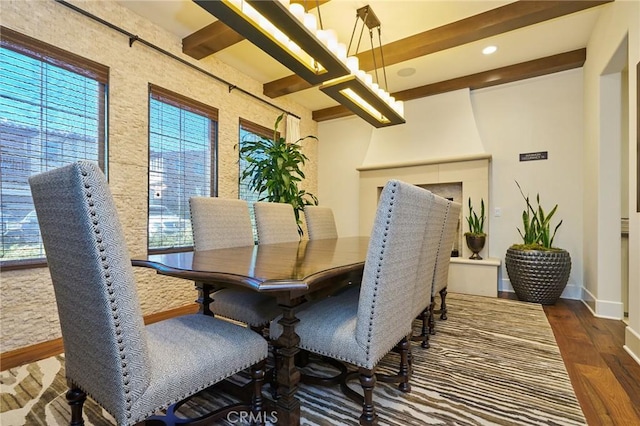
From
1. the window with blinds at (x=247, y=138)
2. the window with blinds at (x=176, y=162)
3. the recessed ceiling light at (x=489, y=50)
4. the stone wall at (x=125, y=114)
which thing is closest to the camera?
the stone wall at (x=125, y=114)

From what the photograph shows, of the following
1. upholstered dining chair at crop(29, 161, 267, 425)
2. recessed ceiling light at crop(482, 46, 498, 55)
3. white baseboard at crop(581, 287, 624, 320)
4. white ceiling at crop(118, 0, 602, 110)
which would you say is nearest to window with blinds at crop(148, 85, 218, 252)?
white ceiling at crop(118, 0, 602, 110)

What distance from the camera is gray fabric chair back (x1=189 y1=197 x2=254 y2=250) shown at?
203cm

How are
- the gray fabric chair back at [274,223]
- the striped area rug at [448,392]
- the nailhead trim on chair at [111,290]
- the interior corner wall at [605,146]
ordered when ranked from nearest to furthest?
the nailhead trim on chair at [111,290] → the striped area rug at [448,392] → the interior corner wall at [605,146] → the gray fabric chair back at [274,223]

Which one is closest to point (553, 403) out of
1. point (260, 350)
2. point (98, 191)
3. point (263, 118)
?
point (260, 350)

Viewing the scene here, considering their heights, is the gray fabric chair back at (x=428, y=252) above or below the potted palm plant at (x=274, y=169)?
below

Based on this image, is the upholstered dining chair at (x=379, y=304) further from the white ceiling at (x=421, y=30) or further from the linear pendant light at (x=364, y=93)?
the white ceiling at (x=421, y=30)

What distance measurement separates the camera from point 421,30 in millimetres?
3145

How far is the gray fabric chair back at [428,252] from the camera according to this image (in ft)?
5.38

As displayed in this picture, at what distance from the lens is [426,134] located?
176 inches

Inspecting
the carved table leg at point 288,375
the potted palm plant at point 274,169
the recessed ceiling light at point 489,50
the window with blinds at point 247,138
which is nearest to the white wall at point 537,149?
the recessed ceiling light at point 489,50

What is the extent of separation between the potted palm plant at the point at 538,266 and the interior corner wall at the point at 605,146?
10.5 inches

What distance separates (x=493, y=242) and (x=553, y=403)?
2894mm

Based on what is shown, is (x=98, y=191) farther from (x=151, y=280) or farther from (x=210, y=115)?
(x=210, y=115)

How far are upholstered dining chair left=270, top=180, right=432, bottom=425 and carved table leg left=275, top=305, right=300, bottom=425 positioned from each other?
108 mm
